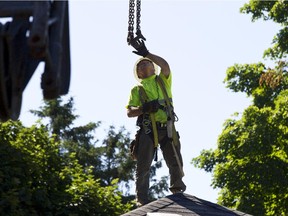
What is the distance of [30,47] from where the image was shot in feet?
15.9

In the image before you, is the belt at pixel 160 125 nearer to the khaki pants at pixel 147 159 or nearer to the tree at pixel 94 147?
the khaki pants at pixel 147 159

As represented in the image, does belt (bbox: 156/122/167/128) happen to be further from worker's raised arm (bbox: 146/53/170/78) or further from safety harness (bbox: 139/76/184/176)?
worker's raised arm (bbox: 146/53/170/78)

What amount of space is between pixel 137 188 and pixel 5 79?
7236 millimetres

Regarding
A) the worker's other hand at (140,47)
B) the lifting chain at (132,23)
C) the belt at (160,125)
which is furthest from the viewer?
the belt at (160,125)

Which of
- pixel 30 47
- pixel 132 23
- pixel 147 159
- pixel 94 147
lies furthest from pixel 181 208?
pixel 94 147

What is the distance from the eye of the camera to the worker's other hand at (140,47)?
457 inches

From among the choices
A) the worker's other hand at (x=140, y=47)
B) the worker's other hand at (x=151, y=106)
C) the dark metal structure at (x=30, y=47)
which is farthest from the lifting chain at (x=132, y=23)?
the dark metal structure at (x=30, y=47)

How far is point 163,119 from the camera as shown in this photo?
1193 cm

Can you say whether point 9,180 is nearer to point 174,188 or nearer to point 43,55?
point 174,188

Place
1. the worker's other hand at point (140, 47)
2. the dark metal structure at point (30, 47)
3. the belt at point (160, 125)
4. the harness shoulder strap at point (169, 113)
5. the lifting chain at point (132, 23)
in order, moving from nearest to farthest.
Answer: the dark metal structure at point (30, 47), the lifting chain at point (132, 23), the worker's other hand at point (140, 47), the harness shoulder strap at point (169, 113), the belt at point (160, 125)

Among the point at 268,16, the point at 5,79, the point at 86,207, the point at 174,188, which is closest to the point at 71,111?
the point at 268,16

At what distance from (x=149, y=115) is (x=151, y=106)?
0.13 m

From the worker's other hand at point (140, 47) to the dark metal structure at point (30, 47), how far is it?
629 cm

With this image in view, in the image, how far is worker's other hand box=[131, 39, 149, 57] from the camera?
457 inches
